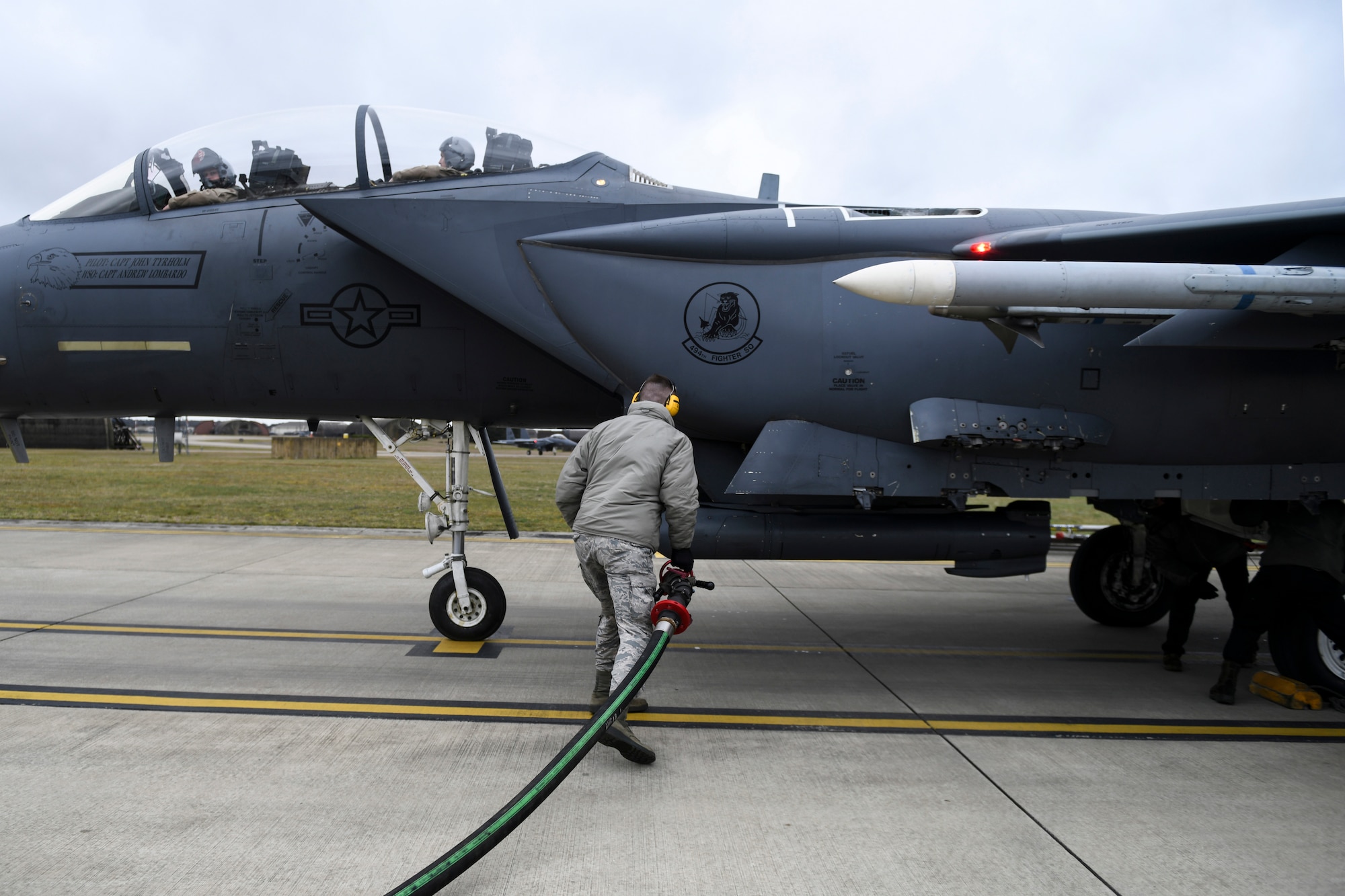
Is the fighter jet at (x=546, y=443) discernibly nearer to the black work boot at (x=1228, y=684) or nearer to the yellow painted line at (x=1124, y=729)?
the black work boot at (x=1228, y=684)

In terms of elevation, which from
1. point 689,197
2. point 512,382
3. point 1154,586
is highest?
point 689,197

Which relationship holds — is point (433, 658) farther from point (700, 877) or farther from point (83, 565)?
point (83, 565)

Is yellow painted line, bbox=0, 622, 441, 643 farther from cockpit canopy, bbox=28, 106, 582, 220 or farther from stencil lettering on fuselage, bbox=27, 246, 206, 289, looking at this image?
cockpit canopy, bbox=28, 106, 582, 220

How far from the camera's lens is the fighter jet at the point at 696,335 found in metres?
5.10

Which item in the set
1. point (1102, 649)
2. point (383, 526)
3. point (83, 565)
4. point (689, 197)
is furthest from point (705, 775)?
point (383, 526)

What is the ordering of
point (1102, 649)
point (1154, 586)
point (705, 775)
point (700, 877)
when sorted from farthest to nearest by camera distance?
point (1154, 586)
point (1102, 649)
point (705, 775)
point (700, 877)

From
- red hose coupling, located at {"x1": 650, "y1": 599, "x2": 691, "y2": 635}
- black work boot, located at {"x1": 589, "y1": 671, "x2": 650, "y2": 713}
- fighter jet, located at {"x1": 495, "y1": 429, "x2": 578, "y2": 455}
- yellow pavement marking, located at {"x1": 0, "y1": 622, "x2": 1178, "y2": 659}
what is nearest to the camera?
red hose coupling, located at {"x1": 650, "y1": 599, "x2": 691, "y2": 635}

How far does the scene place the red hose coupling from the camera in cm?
397

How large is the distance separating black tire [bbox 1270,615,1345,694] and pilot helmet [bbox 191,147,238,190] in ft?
25.9

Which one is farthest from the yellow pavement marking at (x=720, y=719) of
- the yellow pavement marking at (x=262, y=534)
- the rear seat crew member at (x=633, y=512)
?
the yellow pavement marking at (x=262, y=534)

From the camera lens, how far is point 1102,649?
6.67 meters

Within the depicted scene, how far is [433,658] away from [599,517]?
236 centimetres

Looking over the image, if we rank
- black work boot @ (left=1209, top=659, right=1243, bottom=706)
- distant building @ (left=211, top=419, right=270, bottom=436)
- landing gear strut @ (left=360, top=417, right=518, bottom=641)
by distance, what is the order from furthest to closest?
1. distant building @ (left=211, top=419, right=270, bottom=436)
2. landing gear strut @ (left=360, top=417, right=518, bottom=641)
3. black work boot @ (left=1209, top=659, right=1243, bottom=706)

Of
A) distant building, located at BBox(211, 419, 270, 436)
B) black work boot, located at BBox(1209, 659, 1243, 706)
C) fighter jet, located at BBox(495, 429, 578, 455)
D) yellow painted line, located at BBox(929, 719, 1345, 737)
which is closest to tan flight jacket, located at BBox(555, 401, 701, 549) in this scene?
yellow painted line, located at BBox(929, 719, 1345, 737)
